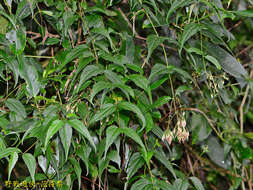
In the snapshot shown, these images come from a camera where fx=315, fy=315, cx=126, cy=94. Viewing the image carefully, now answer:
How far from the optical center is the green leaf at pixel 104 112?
2.45 ft

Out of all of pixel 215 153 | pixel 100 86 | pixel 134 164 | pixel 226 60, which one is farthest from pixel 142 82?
pixel 215 153

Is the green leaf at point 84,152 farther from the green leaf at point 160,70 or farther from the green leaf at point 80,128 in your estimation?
the green leaf at point 160,70

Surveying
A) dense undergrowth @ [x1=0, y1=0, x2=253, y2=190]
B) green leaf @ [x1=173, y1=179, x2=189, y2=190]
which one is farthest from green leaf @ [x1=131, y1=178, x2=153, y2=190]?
green leaf @ [x1=173, y1=179, x2=189, y2=190]

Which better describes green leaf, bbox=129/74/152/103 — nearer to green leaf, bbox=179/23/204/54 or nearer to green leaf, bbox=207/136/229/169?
green leaf, bbox=179/23/204/54

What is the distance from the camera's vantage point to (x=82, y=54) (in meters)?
0.85

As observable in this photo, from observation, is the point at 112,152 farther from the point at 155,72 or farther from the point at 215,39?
the point at 215,39

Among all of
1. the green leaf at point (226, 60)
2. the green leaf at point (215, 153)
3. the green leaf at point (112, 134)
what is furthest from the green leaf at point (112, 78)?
the green leaf at point (215, 153)

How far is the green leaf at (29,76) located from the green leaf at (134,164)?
330 mm

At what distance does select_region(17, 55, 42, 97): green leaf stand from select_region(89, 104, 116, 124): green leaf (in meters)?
0.23

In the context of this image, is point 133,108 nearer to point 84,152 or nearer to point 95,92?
point 95,92

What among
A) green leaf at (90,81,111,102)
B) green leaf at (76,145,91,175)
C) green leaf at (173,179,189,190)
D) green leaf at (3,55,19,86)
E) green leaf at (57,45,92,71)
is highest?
green leaf at (57,45,92,71)

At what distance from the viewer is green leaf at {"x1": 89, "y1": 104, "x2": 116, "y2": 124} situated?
748mm

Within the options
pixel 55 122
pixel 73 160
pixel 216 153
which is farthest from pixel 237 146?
pixel 55 122

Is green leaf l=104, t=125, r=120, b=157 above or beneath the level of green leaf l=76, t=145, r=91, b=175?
above
